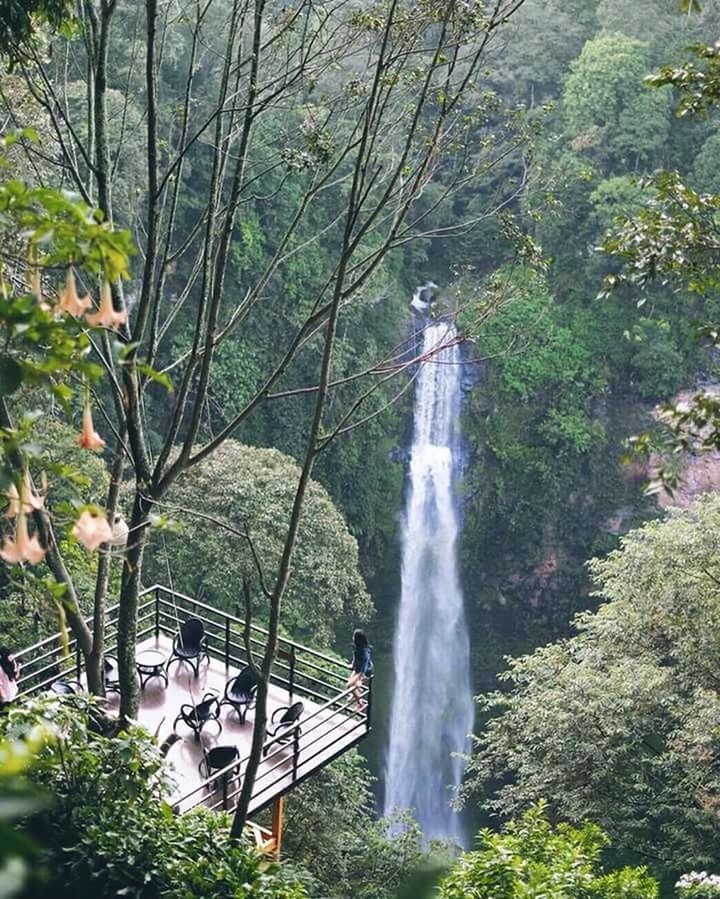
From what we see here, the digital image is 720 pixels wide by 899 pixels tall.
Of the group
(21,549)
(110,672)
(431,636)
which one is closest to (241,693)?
(110,672)

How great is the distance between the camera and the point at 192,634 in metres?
7.75

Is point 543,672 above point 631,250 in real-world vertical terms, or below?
above

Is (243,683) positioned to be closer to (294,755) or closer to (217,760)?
(217,760)

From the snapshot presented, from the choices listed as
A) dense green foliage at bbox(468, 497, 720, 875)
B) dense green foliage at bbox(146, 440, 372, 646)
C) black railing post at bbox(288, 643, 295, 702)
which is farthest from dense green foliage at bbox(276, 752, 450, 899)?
black railing post at bbox(288, 643, 295, 702)

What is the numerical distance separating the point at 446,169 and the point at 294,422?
20.7 feet

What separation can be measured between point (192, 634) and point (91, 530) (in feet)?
17.8

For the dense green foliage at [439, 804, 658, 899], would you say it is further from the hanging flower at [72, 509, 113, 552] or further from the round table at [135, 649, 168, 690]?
the round table at [135, 649, 168, 690]

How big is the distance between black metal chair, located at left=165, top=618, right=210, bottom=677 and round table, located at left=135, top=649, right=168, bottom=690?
0.07 metres

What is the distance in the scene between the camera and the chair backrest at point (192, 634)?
304 inches

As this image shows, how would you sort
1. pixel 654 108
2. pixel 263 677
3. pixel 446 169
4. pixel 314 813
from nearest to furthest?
pixel 263 677 → pixel 314 813 → pixel 654 108 → pixel 446 169

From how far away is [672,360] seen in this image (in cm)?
1888

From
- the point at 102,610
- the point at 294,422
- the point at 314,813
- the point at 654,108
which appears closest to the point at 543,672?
the point at 314,813

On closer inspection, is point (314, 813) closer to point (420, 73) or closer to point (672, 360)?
point (420, 73)

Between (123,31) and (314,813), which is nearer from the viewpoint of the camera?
(314,813)
